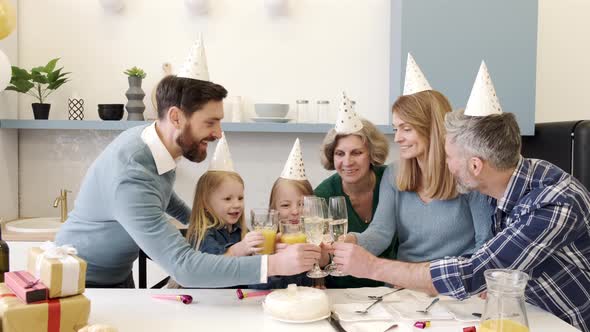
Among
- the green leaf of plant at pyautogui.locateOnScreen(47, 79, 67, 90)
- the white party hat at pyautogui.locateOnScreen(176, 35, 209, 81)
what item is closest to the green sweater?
the white party hat at pyautogui.locateOnScreen(176, 35, 209, 81)

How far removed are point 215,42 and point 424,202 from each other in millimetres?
2100

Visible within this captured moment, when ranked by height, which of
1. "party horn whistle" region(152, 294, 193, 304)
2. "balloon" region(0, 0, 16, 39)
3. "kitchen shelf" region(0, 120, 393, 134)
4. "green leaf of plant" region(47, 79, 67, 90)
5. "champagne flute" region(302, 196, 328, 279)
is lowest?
"party horn whistle" region(152, 294, 193, 304)

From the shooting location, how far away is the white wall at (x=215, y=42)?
3768 mm

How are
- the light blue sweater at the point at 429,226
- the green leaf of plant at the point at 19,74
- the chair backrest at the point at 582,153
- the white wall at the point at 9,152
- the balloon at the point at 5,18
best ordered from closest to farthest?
1. the light blue sweater at the point at 429,226
2. the balloon at the point at 5,18
3. the chair backrest at the point at 582,153
4. the green leaf of plant at the point at 19,74
5. the white wall at the point at 9,152

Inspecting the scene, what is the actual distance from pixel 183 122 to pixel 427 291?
3.09 feet

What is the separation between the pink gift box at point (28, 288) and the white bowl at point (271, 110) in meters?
2.26

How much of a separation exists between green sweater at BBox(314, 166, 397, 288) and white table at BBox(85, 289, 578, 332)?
0.37m

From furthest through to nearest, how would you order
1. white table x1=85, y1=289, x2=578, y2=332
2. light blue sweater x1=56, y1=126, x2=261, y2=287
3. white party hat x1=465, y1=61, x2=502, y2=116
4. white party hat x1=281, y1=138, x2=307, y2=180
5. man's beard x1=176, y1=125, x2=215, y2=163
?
1. white party hat x1=281, y1=138, x2=307, y2=180
2. man's beard x1=176, y1=125, x2=215, y2=163
3. white party hat x1=465, y1=61, x2=502, y2=116
4. light blue sweater x1=56, y1=126, x2=261, y2=287
5. white table x1=85, y1=289, x2=578, y2=332

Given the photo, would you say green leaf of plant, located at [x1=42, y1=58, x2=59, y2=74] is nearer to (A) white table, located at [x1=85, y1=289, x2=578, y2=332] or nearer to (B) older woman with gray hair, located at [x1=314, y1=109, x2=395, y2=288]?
(B) older woman with gray hair, located at [x1=314, y1=109, x2=395, y2=288]

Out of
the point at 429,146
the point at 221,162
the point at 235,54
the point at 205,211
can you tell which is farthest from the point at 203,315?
the point at 235,54

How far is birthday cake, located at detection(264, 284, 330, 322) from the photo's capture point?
1.61 m

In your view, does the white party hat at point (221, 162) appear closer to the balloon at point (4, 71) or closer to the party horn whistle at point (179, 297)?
the party horn whistle at point (179, 297)

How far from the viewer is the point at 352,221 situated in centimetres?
242

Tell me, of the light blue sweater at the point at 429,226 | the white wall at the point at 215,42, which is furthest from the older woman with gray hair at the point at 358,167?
the white wall at the point at 215,42
